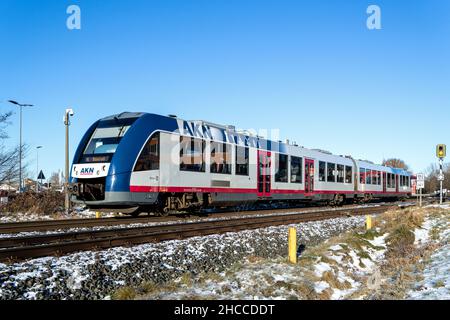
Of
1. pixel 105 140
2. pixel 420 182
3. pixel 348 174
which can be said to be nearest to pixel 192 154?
pixel 105 140

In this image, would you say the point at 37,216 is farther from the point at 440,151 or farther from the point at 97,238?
the point at 440,151

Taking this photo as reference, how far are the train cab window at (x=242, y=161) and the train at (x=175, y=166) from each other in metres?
0.04

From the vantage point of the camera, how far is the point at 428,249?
10.8 m

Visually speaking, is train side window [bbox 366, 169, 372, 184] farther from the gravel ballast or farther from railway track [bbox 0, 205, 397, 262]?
the gravel ballast

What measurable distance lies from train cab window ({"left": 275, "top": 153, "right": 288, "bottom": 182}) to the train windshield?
941 cm

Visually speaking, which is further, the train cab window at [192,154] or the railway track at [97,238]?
the train cab window at [192,154]

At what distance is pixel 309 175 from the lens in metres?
24.1

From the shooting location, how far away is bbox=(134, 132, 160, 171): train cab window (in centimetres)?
1353

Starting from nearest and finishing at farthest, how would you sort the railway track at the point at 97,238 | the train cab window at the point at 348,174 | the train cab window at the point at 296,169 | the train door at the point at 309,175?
1. the railway track at the point at 97,238
2. the train cab window at the point at 296,169
3. the train door at the point at 309,175
4. the train cab window at the point at 348,174

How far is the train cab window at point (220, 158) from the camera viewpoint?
55.0 ft

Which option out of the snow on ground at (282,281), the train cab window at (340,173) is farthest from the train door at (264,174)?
the snow on ground at (282,281)

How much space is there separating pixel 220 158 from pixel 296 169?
23.0ft

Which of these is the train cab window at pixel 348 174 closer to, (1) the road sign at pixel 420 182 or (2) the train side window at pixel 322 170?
(2) the train side window at pixel 322 170
